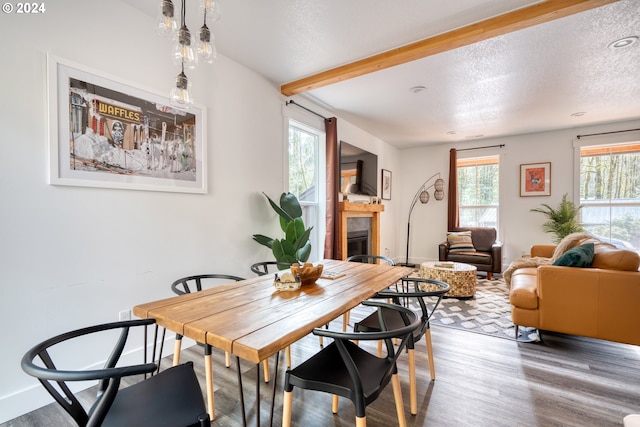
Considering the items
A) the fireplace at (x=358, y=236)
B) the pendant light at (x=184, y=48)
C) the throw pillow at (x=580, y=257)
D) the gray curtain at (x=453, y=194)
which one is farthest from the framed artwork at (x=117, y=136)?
the gray curtain at (x=453, y=194)

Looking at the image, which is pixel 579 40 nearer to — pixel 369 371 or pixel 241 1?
pixel 241 1

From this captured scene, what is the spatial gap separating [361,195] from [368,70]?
2.55 m

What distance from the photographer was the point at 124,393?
1161mm

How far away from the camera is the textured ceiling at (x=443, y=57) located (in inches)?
84.5

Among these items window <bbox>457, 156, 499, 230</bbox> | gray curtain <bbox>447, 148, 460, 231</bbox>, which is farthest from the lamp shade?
window <bbox>457, 156, 499, 230</bbox>

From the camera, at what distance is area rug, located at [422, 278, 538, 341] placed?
2844 millimetres

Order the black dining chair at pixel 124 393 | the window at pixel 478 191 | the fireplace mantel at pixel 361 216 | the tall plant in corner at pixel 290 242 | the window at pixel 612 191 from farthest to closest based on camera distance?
the window at pixel 478 191 < the window at pixel 612 191 < the fireplace mantel at pixel 361 216 < the tall plant in corner at pixel 290 242 < the black dining chair at pixel 124 393

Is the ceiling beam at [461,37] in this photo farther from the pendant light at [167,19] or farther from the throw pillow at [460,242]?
the throw pillow at [460,242]

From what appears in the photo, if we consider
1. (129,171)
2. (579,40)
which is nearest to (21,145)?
(129,171)

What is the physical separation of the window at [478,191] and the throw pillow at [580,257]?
352cm

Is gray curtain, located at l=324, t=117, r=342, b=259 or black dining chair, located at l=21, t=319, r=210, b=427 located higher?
gray curtain, located at l=324, t=117, r=342, b=259

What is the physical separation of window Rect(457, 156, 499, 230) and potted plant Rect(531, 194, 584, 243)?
0.82 m

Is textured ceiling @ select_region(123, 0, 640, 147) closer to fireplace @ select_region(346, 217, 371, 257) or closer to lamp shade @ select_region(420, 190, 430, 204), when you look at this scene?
fireplace @ select_region(346, 217, 371, 257)

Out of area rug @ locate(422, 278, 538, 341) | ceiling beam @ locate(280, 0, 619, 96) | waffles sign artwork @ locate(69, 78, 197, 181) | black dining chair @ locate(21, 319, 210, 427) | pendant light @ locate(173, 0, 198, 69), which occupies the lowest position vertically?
area rug @ locate(422, 278, 538, 341)
